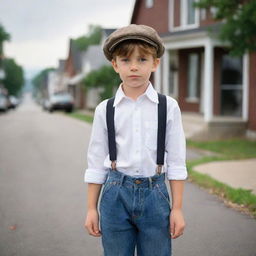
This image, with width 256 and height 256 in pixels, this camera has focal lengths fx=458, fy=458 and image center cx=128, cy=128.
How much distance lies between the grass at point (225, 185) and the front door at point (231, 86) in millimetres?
3662

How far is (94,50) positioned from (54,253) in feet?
145

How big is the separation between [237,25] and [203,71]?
7200mm

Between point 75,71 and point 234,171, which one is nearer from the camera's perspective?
point 234,171

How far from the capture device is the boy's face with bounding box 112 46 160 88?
8.02ft

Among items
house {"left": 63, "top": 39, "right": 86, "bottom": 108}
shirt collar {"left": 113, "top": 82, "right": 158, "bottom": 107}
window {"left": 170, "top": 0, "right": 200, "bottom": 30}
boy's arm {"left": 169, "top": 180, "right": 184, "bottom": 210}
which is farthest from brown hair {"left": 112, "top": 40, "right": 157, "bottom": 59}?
house {"left": 63, "top": 39, "right": 86, "bottom": 108}

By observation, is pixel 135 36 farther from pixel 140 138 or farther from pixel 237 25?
pixel 237 25

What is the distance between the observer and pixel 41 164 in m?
9.94

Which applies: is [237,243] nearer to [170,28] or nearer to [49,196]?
[49,196]

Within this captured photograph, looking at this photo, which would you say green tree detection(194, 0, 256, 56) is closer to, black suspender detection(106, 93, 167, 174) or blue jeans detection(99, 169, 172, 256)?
black suspender detection(106, 93, 167, 174)

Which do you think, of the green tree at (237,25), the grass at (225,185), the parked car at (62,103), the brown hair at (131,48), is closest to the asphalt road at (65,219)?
the grass at (225,185)

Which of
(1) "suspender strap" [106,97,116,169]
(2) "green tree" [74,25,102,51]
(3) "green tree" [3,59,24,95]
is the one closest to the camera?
(1) "suspender strap" [106,97,116,169]

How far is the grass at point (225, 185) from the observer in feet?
20.2

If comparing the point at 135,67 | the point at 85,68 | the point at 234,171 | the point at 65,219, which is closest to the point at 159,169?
the point at 135,67

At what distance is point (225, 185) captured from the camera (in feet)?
23.5
